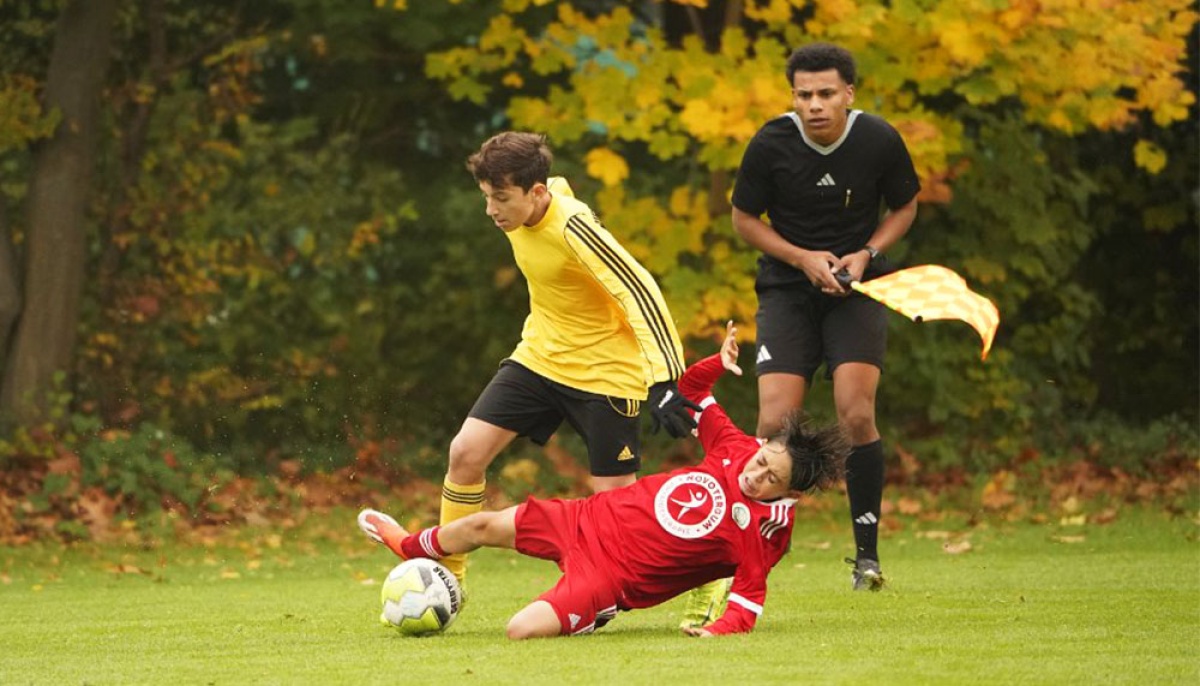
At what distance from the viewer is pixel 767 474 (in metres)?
7.07

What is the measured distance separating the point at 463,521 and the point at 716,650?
130 cm

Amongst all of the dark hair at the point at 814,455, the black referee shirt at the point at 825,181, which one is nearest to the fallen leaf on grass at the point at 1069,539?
the black referee shirt at the point at 825,181

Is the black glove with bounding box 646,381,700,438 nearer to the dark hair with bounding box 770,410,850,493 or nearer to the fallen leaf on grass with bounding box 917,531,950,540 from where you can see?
the dark hair with bounding box 770,410,850,493

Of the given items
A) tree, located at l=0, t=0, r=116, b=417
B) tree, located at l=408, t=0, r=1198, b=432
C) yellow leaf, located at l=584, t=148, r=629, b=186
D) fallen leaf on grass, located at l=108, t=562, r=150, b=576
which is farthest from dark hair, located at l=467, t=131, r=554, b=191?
tree, located at l=0, t=0, r=116, b=417

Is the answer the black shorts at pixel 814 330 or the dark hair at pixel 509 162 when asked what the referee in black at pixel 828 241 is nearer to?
the black shorts at pixel 814 330

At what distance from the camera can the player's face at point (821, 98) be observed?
8.48m

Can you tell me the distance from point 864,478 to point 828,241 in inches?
39.3

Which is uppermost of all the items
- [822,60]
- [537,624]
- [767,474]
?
[822,60]

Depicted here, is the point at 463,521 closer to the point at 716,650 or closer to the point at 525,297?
the point at 716,650

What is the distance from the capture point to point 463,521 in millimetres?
7488

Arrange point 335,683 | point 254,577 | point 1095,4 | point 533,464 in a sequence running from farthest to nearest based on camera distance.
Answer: point 533,464
point 1095,4
point 254,577
point 335,683

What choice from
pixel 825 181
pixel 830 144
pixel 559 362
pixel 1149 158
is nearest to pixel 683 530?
pixel 559 362

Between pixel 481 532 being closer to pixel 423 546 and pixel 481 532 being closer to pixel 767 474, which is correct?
pixel 423 546

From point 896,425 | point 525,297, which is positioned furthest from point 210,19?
point 896,425
